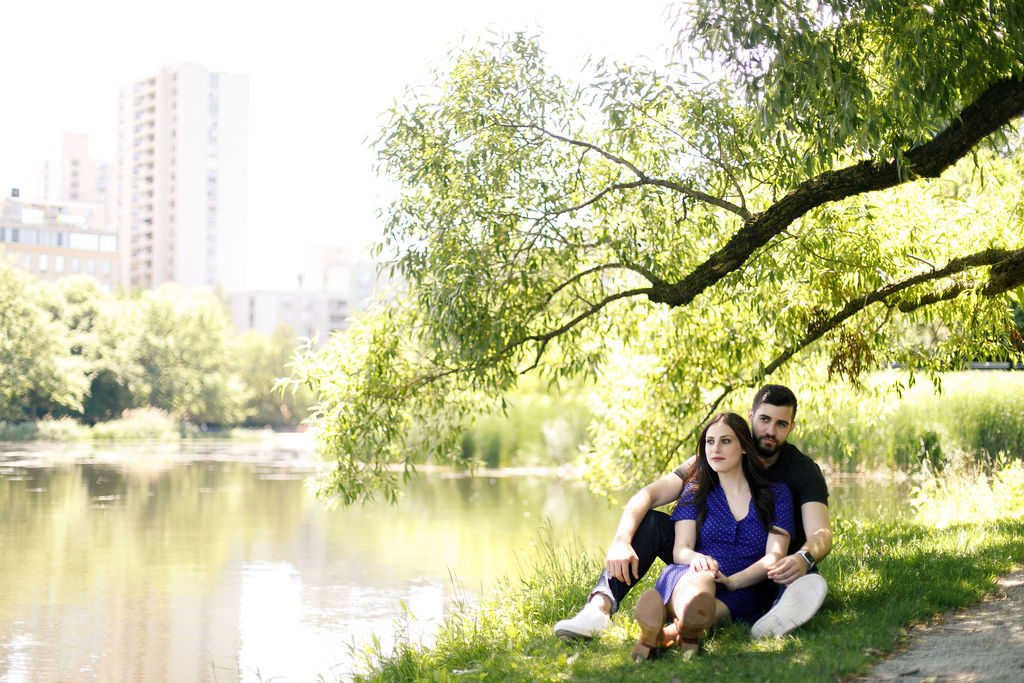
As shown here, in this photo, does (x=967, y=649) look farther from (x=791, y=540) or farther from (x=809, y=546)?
(x=791, y=540)

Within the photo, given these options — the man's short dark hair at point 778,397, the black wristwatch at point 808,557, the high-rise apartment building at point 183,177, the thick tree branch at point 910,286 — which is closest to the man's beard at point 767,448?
the man's short dark hair at point 778,397

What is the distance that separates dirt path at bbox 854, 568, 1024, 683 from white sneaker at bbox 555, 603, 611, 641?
1280 mm

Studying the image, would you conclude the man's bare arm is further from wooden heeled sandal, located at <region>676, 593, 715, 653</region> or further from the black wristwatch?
wooden heeled sandal, located at <region>676, 593, 715, 653</region>

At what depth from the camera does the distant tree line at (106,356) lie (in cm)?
4262

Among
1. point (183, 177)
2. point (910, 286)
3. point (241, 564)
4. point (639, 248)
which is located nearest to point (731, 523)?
point (639, 248)

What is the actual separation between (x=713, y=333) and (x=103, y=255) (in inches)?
3676

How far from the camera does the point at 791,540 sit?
201 inches

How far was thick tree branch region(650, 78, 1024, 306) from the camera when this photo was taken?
5.89 meters

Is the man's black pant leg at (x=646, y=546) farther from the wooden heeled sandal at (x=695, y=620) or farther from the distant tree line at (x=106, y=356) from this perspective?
the distant tree line at (x=106, y=356)

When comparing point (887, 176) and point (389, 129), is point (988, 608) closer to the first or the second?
point (887, 176)

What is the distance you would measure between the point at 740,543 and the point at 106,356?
49081mm

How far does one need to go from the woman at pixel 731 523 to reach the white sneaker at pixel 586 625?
0.32 m

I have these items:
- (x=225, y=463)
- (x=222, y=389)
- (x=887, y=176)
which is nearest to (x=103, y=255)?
(x=222, y=389)

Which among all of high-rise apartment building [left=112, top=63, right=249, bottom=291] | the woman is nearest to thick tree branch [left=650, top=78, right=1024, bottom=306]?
the woman
